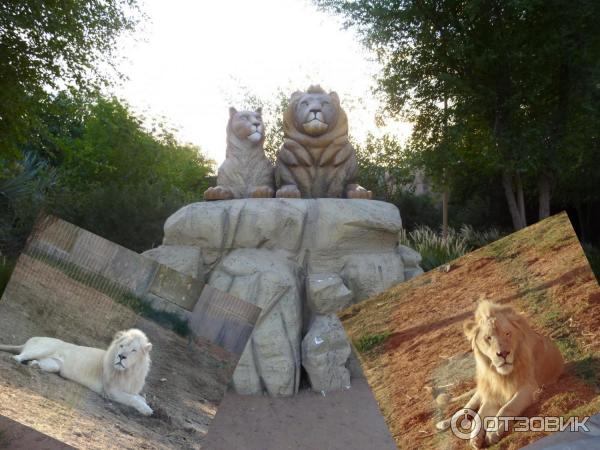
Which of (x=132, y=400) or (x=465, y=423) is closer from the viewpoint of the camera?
(x=465, y=423)

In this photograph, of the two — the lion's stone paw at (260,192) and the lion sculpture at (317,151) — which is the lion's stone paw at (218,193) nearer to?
the lion's stone paw at (260,192)

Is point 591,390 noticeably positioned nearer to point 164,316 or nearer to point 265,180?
point 164,316

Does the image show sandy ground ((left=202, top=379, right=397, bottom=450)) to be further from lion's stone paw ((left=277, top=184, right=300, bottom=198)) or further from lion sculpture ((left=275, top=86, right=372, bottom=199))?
lion sculpture ((left=275, top=86, right=372, bottom=199))

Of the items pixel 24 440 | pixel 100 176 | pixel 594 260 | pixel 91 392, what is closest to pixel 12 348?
pixel 91 392

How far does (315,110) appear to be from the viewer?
543 cm

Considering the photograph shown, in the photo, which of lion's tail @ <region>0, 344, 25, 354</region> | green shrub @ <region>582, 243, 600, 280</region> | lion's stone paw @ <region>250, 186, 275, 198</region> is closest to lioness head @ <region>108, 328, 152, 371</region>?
lion's tail @ <region>0, 344, 25, 354</region>

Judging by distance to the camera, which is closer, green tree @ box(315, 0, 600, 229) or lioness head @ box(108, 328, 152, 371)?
lioness head @ box(108, 328, 152, 371)

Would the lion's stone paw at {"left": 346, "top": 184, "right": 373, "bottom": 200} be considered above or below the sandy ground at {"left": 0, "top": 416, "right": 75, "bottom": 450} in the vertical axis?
above

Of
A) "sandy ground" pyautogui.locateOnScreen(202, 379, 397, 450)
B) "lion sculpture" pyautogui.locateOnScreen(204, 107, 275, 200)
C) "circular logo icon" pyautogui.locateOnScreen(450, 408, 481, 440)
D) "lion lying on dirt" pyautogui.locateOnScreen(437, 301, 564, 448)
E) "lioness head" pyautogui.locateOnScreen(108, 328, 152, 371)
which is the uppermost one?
"lion sculpture" pyautogui.locateOnScreen(204, 107, 275, 200)

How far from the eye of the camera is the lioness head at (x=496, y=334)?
2.24 m

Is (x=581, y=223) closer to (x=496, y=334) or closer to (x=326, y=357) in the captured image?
(x=326, y=357)

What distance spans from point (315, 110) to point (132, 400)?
366 centimetres

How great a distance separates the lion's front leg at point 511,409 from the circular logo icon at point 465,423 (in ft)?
0.18

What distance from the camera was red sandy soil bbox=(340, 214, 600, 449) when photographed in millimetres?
2170
